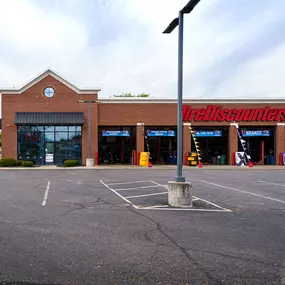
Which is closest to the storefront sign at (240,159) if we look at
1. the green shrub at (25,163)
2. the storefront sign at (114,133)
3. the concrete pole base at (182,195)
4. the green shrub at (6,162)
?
the storefront sign at (114,133)

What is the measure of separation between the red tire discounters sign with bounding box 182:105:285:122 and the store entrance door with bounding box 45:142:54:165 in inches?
590

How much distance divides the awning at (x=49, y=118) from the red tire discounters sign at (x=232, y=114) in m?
11.8

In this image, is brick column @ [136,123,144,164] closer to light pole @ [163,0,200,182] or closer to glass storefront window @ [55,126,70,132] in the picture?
glass storefront window @ [55,126,70,132]

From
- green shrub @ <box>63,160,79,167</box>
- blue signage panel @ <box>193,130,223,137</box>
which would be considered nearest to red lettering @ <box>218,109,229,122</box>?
blue signage panel @ <box>193,130,223,137</box>

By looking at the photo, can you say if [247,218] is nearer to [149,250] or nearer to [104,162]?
[149,250]

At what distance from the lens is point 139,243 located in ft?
17.2

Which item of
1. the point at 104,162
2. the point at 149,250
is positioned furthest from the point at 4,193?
the point at 104,162

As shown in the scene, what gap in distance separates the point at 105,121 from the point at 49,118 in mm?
5882

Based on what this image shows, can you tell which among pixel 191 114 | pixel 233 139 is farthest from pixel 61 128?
pixel 233 139

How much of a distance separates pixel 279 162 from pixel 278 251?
101 ft

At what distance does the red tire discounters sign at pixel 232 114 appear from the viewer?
105ft

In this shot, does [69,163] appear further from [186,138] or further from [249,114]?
[249,114]

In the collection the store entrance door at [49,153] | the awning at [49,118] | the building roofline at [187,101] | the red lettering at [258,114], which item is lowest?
the store entrance door at [49,153]

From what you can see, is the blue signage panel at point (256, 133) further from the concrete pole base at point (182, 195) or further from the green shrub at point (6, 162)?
the concrete pole base at point (182, 195)
